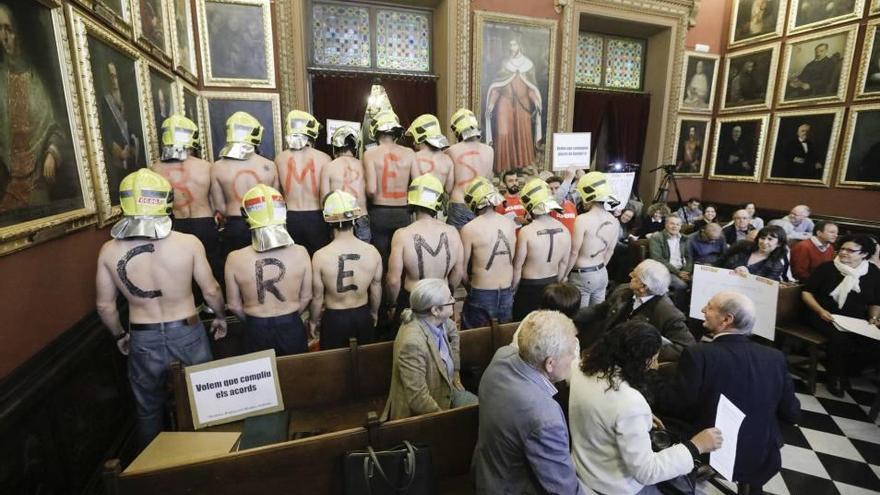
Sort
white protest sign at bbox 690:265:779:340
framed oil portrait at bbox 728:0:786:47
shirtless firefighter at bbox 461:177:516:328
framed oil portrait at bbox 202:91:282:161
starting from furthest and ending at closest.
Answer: framed oil portrait at bbox 728:0:786:47 < framed oil portrait at bbox 202:91:282:161 < white protest sign at bbox 690:265:779:340 < shirtless firefighter at bbox 461:177:516:328

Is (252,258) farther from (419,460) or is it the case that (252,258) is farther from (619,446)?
(619,446)

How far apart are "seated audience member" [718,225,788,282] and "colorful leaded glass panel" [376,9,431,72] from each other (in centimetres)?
657

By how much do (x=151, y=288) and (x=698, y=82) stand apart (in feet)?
38.6

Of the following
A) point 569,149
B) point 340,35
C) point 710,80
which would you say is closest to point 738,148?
point 710,80

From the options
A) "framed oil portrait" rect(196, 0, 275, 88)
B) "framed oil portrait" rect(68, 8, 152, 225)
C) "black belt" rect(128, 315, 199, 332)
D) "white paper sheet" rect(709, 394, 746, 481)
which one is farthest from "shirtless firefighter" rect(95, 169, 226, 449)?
"framed oil portrait" rect(196, 0, 275, 88)

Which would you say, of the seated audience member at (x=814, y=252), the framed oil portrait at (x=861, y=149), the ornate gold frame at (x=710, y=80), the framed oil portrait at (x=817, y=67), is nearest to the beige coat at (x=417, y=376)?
the seated audience member at (x=814, y=252)

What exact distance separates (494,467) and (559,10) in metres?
9.27

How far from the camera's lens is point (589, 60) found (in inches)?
403

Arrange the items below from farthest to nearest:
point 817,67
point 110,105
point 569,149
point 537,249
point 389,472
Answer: point 817,67 → point 569,149 → point 537,249 → point 110,105 → point 389,472

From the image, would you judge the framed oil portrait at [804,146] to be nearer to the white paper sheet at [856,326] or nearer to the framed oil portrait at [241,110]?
the white paper sheet at [856,326]

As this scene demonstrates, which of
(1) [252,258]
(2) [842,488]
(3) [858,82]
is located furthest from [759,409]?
(3) [858,82]

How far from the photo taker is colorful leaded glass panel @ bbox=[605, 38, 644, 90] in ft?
33.9

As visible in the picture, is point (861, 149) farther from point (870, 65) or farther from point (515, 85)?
point (515, 85)

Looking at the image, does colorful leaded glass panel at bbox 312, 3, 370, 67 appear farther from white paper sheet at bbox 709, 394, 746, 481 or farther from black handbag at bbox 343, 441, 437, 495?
white paper sheet at bbox 709, 394, 746, 481
